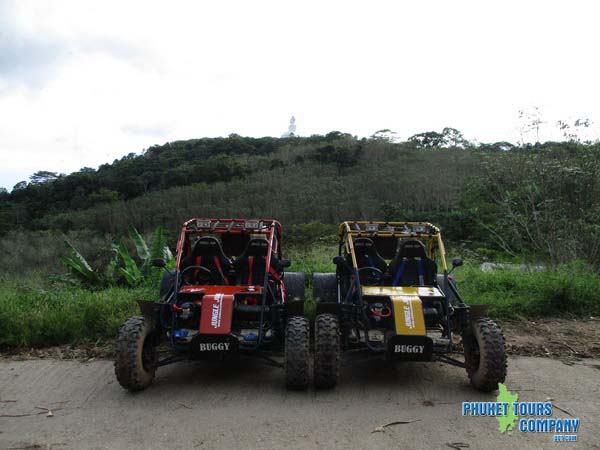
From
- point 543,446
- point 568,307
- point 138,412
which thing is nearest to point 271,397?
point 138,412

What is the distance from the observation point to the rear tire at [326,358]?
4.78 m

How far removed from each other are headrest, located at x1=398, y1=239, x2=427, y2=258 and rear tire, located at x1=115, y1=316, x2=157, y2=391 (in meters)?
3.22

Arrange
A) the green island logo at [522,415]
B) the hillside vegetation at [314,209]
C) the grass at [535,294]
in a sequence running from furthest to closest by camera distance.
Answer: the hillside vegetation at [314,209] < the grass at [535,294] < the green island logo at [522,415]

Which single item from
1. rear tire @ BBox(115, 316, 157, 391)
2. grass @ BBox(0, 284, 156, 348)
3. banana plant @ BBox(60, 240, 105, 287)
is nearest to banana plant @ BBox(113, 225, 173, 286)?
banana plant @ BBox(60, 240, 105, 287)

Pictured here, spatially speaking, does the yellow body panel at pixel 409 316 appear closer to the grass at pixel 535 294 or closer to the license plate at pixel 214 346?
the license plate at pixel 214 346

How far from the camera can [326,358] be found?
479cm

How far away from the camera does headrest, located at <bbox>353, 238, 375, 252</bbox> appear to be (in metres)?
6.66

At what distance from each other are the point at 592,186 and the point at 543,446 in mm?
7674

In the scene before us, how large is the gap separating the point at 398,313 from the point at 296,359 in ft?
3.84

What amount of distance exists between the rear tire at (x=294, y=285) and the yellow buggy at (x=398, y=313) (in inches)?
9.7

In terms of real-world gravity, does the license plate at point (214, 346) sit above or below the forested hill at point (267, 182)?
below

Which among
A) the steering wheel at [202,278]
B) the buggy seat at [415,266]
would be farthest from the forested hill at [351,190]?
the steering wheel at [202,278]

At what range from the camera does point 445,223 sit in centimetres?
2583

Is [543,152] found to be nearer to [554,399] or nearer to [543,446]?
[554,399]
